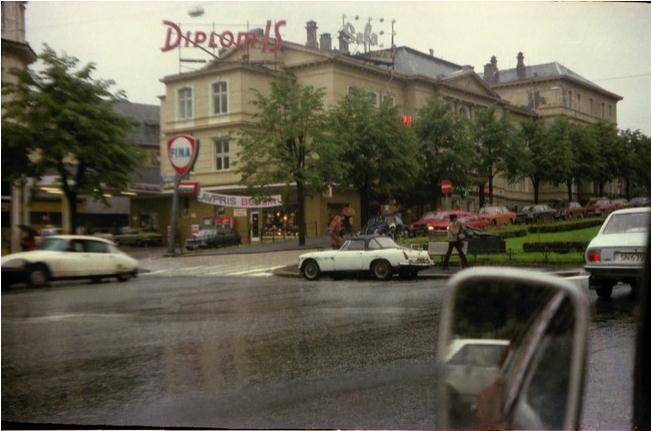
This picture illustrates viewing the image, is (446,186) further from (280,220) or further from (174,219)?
(174,219)

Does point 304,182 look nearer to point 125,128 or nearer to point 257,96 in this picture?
point 257,96

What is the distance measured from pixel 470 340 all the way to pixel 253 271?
259 cm

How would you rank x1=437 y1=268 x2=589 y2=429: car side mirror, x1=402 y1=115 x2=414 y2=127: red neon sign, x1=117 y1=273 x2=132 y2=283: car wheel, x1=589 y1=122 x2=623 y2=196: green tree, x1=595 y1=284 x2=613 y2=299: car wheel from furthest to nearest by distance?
x1=117 y1=273 x2=132 y2=283: car wheel
x1=402 y1=115 x2=414 y2=127: red neon sign
x1=589 y1=122 x2=623 y2=196: green tree
x1=595 y1=284 x2=613 y2=299: car wheel
x1=437 y1=268 x2=589 y2=429: car side mirror

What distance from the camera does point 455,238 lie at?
3098 millimetres

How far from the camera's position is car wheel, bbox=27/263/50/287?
3.76 metres

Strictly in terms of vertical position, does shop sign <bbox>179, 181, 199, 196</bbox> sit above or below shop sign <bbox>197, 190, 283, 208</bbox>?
above

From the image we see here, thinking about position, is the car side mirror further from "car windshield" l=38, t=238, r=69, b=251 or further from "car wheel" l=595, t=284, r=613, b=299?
"car windshield" l=38, t=238, r=69, b=251

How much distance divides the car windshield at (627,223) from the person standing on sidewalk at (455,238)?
60cm

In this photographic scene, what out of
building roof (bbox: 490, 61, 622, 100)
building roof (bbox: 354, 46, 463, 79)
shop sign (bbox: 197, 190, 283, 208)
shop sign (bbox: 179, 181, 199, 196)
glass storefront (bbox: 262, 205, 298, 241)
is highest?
building roof (bbox: 354, 46, 463, 79)

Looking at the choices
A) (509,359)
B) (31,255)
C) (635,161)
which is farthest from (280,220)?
(509,359)

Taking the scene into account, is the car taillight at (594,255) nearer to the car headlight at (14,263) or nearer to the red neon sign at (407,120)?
the red neon sign at (407,120)

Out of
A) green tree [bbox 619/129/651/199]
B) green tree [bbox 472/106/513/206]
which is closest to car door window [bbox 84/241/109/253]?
green tree [bbox 472/106/513/206]

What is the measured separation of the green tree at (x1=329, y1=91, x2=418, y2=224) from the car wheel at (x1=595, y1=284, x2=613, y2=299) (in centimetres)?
114

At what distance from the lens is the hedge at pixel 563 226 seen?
9.41 ft
